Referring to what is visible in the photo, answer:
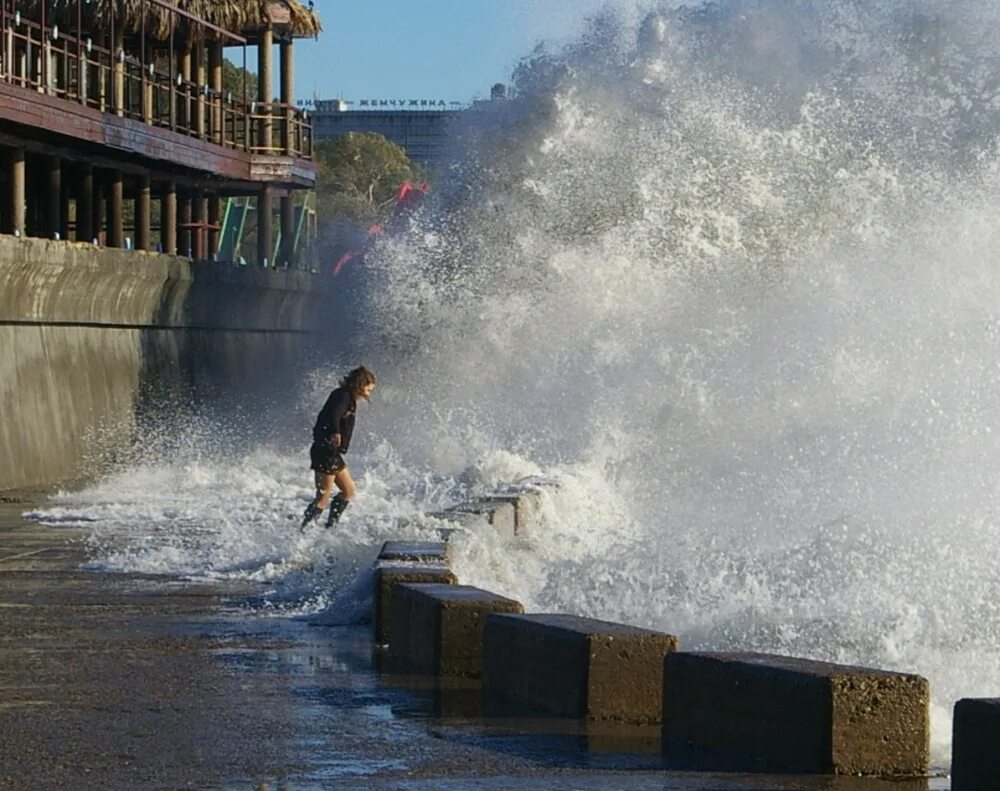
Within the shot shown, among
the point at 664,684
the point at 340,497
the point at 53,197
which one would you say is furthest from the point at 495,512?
the point at 53,197

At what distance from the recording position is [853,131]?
115 feet

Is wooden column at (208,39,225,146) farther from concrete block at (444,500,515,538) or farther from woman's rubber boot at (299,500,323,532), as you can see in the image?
concrete block at (444,500,515,538)

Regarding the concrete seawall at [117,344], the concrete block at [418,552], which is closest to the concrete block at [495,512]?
the concrete block at [418,552]

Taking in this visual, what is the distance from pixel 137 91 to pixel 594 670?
38.2 metres

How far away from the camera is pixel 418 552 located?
484 inches

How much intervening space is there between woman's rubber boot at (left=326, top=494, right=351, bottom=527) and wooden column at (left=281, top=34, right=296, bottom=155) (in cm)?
3068

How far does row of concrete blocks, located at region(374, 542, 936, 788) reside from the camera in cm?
749

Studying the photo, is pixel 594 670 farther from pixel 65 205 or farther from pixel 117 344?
pixel 65 205

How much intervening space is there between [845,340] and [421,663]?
19265 millimetres

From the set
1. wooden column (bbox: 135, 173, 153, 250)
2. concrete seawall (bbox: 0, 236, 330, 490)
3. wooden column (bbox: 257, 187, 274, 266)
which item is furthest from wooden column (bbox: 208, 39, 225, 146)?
concrete seawall (bbox: 0, 236, 330, 490)

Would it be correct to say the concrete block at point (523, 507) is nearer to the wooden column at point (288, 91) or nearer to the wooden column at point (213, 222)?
the wooden column at point (288, 91)

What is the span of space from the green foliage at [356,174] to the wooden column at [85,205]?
6477cm

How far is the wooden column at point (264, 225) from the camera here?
48250 mm

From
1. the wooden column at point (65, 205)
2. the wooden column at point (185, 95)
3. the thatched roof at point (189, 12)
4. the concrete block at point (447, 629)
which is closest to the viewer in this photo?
the concrete block at point (447, 629)
